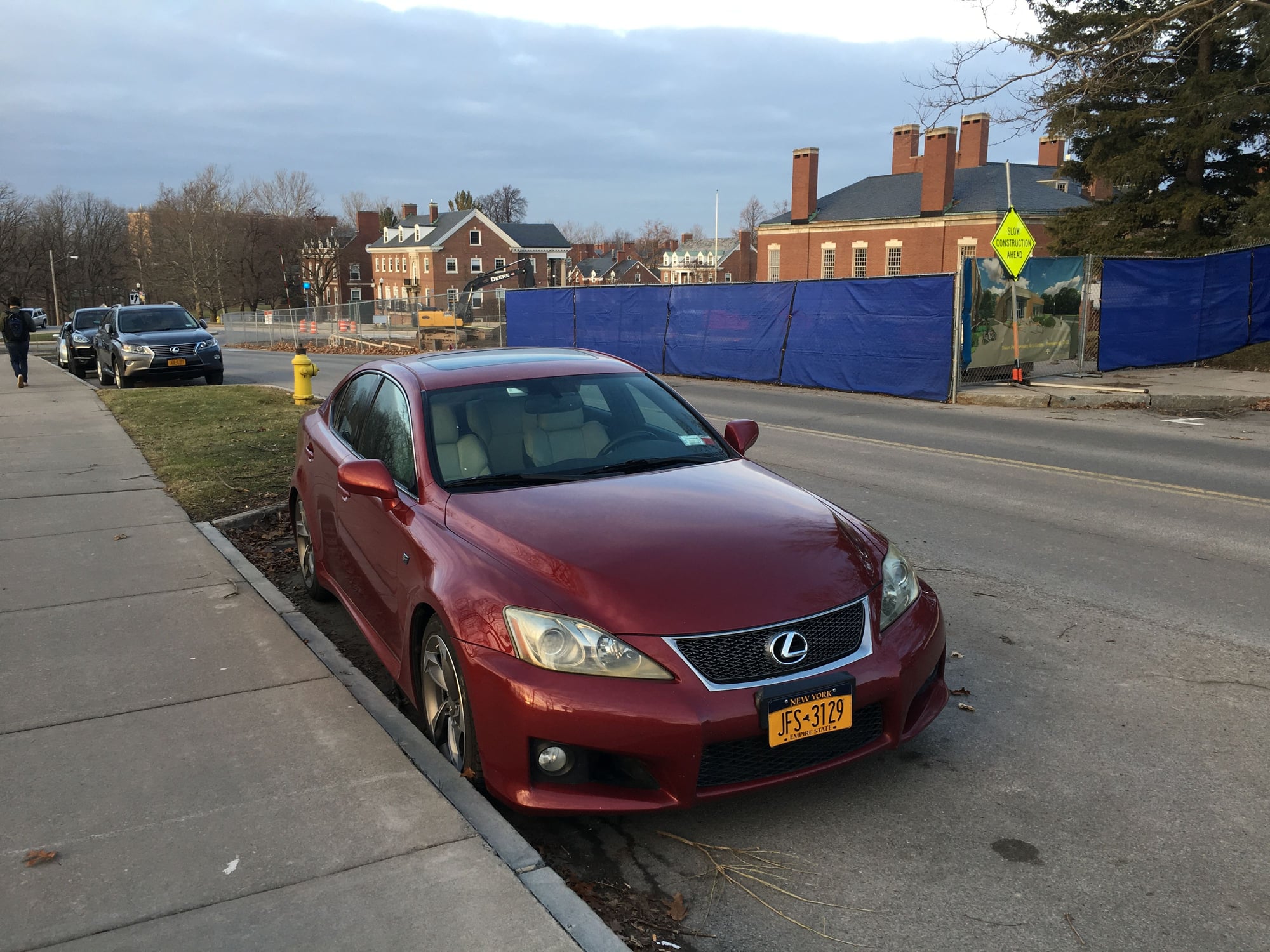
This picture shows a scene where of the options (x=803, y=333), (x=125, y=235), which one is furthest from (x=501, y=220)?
(x=803, y=333)

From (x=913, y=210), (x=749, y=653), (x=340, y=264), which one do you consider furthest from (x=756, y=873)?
(x=340, y=264)

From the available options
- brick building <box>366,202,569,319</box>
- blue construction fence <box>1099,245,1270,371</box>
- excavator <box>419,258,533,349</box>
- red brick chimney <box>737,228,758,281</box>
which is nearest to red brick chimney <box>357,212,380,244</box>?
brick building <box>366,202,569,319</box>

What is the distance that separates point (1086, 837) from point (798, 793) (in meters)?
0.97

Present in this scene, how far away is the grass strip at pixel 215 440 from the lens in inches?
355

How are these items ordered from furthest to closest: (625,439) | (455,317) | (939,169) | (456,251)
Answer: (456,251)
(939,169)
(455,317)
(625,439)

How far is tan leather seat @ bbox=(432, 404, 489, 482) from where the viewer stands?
14.2 feet

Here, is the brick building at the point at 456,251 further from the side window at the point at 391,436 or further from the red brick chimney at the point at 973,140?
the side window at the point at 391,436

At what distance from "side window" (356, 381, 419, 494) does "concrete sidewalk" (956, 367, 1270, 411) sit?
1320 centimetres

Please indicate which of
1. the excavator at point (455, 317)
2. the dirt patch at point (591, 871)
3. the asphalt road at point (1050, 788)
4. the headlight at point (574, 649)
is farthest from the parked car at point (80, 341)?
the headlight at point (574, 649)

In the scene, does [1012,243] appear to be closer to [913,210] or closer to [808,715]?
[808,715]

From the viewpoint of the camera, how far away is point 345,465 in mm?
4324

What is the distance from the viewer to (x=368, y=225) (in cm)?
10794

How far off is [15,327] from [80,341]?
6.94 metres

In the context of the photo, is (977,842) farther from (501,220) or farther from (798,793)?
(501,220)
